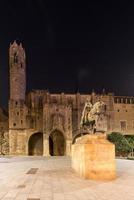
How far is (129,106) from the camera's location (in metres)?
71.2

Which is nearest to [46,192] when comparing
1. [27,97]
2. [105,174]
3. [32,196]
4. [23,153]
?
[32,196]

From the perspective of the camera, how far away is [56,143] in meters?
68.3

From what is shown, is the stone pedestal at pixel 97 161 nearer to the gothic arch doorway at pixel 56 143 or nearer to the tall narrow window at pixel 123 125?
the gothic arch doorway at pixel 56 143

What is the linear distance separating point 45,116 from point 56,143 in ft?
24.1

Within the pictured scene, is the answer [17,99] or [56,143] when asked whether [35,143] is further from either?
[17,99]

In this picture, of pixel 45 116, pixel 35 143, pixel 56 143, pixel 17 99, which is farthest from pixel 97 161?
pixel 35 143

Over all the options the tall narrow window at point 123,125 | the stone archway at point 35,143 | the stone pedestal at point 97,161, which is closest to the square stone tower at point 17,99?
the stone archway at point 35,143

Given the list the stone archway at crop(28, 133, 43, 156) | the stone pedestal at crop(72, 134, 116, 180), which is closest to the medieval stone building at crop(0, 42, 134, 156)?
the stone archway at crop(28, 133, 43, 156)

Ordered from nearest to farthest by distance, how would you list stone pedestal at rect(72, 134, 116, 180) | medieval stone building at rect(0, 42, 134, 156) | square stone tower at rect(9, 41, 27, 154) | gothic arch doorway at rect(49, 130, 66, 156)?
stone pedestal at rect(72, 134, 116, 180), square stone tower at rect(9, 41, 27, 154), medieval stone building at rect(0, 42, 134, 156), gothic arch doorway at rect(49, 130, 66, 156)

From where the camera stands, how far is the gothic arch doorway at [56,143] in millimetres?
66688

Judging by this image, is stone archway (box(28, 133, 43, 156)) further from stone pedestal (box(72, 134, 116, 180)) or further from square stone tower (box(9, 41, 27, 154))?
stone pedestal (box(72, 134, 116, 180))

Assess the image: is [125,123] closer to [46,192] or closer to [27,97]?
[27,97]

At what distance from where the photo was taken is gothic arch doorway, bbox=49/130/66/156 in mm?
66688

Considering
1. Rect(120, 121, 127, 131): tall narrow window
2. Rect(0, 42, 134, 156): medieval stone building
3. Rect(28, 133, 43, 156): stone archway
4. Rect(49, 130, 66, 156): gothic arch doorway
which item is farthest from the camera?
Rect(120, 121, 127, 131): tall narrow window
